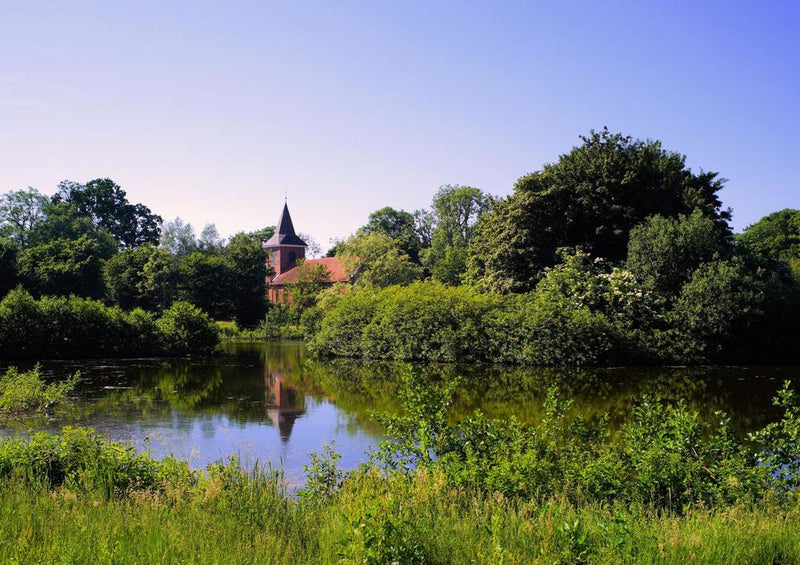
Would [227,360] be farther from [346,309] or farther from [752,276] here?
[752,276]

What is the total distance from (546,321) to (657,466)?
19868mm

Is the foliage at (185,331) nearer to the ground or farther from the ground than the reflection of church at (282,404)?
farther from the ground

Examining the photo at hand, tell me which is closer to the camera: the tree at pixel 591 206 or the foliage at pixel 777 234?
the tree at pixel 591 206

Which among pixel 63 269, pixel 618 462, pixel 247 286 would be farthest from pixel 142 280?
pixel 618 462

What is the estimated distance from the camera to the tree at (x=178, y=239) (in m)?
76.9

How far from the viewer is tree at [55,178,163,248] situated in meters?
81.8

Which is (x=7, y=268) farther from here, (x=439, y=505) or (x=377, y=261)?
(x=439, y=505)

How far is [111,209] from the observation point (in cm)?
8406

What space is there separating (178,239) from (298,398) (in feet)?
213

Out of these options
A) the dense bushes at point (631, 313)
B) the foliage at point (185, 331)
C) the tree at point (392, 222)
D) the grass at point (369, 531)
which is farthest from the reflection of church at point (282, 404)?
the tree at point (392, 222)

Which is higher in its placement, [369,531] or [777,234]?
[777,234]

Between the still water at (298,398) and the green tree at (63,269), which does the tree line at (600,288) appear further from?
the green tree at (63,269)

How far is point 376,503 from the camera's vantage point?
452 cm

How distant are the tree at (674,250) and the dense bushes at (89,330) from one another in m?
21.7
